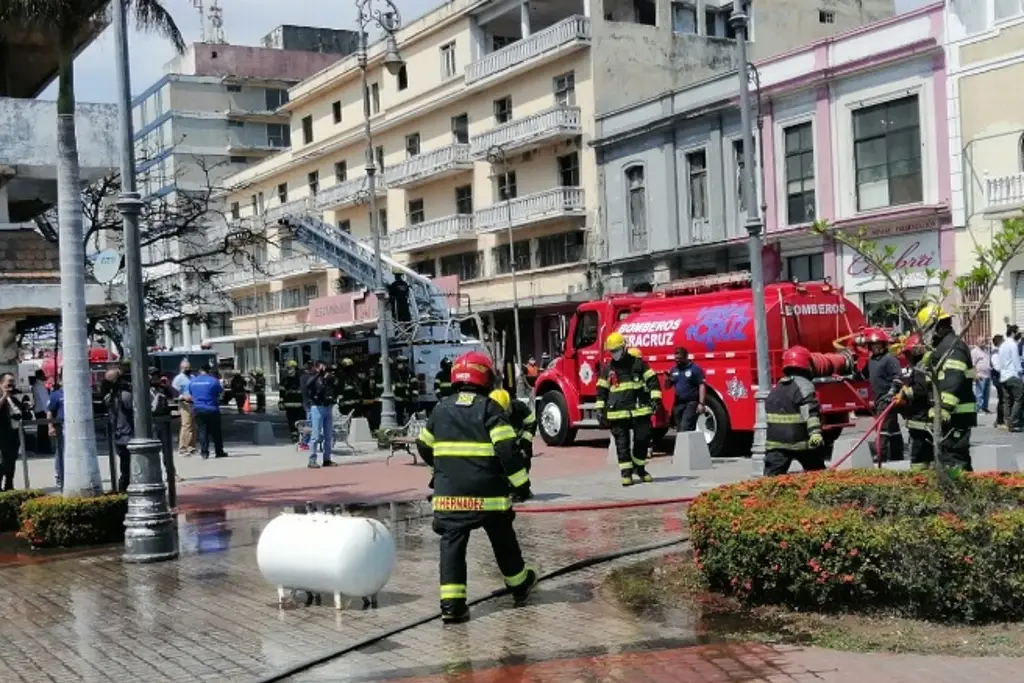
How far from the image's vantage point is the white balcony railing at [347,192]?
51062mm

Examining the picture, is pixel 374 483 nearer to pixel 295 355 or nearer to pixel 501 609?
pixel 501 609

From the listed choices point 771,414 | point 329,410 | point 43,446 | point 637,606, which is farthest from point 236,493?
point 43,446

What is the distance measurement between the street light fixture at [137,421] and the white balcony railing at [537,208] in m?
29.3

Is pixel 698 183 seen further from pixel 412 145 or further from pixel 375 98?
pixel 375 98

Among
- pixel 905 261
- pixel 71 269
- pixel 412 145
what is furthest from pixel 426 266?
pixel 71 269

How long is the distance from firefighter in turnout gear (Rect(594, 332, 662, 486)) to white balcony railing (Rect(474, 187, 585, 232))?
2544 centimetres

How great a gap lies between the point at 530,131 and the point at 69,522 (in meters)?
31.4

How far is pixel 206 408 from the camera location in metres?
22.2

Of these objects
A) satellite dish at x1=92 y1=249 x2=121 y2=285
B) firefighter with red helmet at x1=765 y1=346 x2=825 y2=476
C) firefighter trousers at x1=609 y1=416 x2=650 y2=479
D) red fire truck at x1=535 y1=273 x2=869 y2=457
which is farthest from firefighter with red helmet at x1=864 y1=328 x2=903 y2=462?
satellite dish at x1=92 y1=249 x2=121 y2=285

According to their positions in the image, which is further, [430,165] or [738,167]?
[430,165]

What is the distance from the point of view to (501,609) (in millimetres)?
7992

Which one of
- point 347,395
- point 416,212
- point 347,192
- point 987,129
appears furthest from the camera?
point 347,192

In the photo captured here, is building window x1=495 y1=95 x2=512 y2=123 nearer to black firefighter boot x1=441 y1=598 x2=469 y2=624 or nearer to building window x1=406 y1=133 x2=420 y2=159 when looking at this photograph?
building window x1=406 y1=133 x2=420 y2=159

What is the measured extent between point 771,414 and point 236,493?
8769mm
